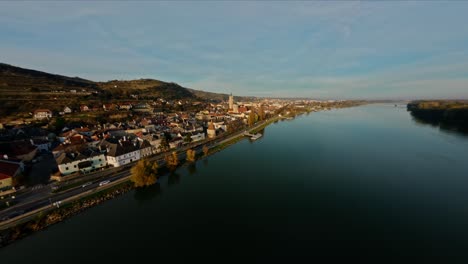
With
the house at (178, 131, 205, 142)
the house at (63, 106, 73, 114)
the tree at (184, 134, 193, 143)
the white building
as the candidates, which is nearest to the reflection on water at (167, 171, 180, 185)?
the white building

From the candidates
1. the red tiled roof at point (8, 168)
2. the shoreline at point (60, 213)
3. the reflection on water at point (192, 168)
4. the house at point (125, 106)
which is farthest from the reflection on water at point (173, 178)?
the house at point (125, 106)

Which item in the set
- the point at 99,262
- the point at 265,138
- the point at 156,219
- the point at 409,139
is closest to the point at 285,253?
the point at 156,219

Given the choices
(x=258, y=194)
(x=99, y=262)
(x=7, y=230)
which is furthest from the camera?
(x=258, y=194)

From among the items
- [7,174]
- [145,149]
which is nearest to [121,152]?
[145,149]

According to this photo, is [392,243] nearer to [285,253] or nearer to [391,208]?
[391,208]

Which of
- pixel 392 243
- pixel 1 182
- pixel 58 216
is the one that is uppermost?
pixel 1 182
